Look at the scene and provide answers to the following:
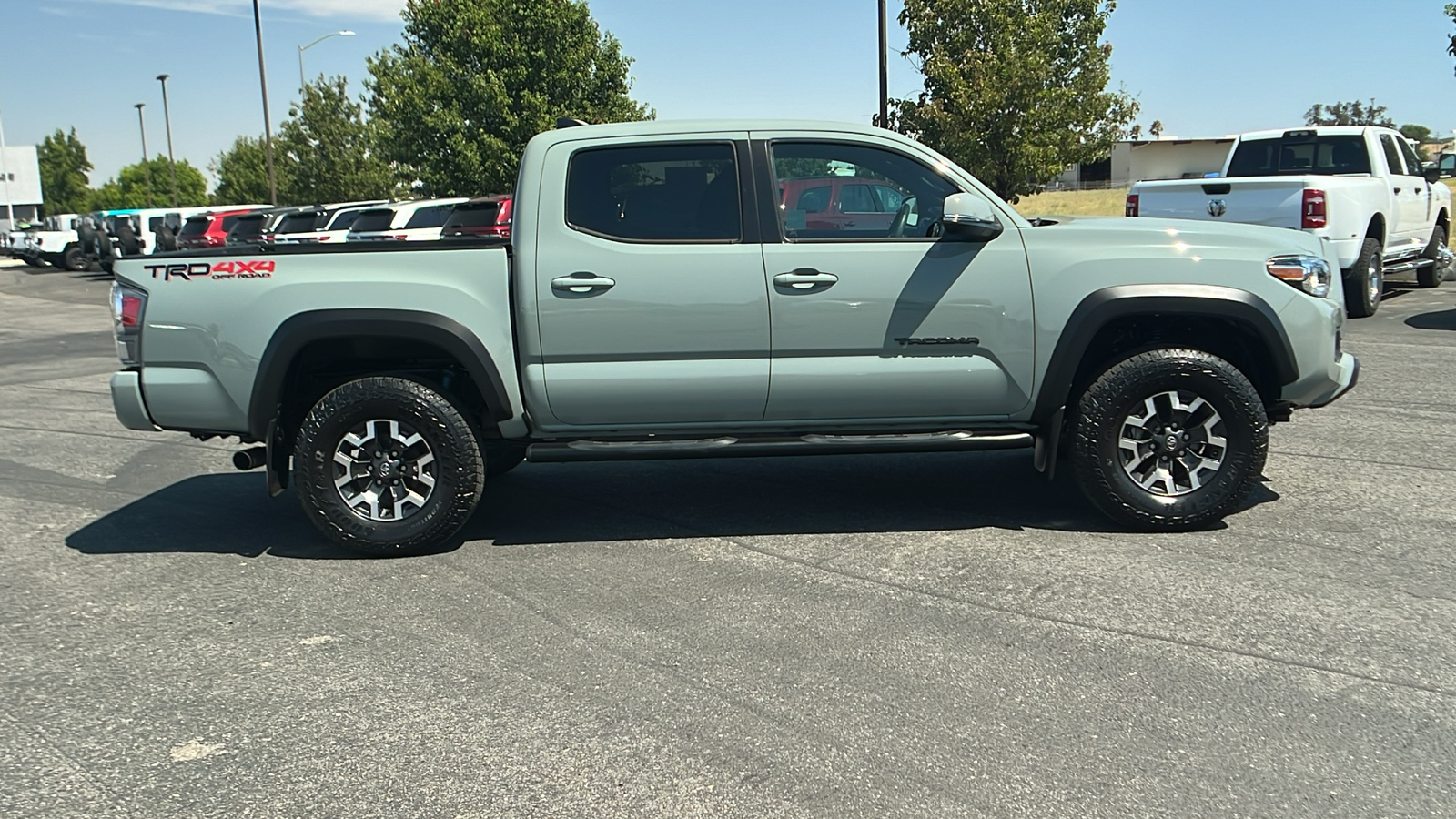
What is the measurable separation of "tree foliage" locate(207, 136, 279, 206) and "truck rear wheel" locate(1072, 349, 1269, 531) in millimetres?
46077

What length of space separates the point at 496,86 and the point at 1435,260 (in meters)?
19.4

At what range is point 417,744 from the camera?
3.57 metres

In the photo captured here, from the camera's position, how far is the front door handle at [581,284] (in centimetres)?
527

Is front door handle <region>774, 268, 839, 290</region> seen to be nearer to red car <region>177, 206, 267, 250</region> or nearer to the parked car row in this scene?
the parked car row

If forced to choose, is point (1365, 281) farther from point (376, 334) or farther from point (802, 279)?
point (376, 334)

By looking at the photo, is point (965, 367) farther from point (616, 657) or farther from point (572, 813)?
point (572, 813)

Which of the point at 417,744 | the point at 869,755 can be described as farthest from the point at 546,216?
the point at 869,755

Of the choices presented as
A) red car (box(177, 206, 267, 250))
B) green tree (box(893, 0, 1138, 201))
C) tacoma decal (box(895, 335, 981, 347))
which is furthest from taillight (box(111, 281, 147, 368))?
red car (box(177, 206, 267, 250))

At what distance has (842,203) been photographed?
5504 mm

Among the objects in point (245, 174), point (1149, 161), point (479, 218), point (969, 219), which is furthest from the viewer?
point (1149, 161)

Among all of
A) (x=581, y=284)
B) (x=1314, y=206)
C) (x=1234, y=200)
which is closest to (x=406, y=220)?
(x=1234, y=200)

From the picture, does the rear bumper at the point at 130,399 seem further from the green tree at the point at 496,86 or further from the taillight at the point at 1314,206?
the green tree at the point at 496,86

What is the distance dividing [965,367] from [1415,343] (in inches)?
304

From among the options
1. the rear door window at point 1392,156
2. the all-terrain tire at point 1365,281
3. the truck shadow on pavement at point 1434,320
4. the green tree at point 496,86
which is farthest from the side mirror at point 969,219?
the green tree at point 496,86
